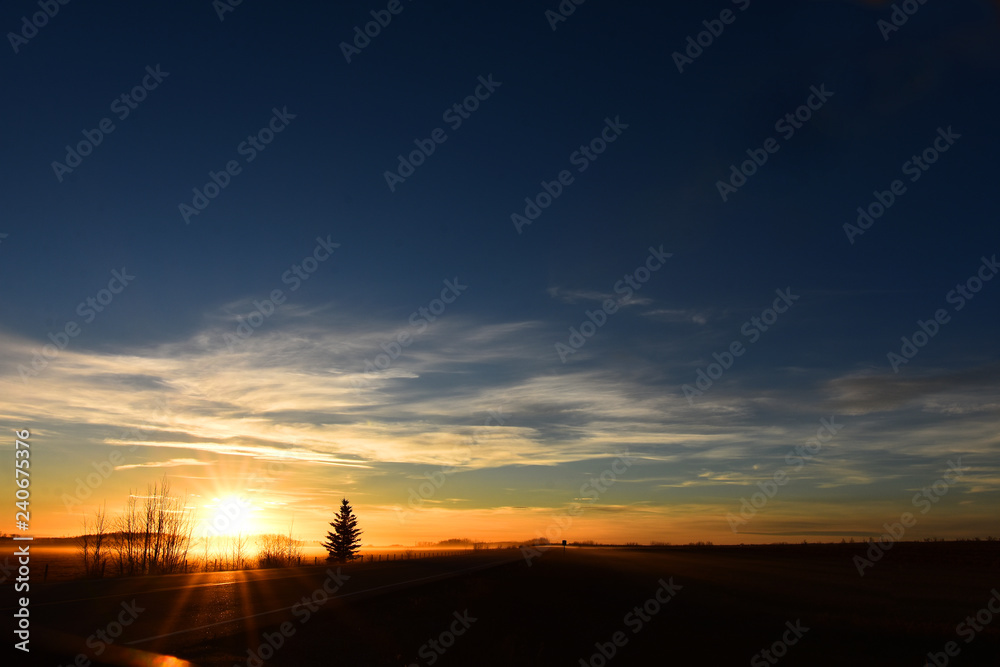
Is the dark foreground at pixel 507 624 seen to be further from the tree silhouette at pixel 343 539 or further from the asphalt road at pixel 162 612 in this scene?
the tree silhouette at pixel 343 539

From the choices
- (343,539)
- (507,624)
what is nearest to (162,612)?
(507,624)

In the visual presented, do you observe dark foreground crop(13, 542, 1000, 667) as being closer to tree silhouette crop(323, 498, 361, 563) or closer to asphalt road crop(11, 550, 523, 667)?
asphalt road crop(11, 550, 523, 667)

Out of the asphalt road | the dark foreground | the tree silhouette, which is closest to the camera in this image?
the asphalt road

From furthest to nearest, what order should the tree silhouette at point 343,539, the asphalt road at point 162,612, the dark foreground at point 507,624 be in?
the tree silhouette at point 343,539, the dark foreground at point 507,624, the asphalt road at point 162,612

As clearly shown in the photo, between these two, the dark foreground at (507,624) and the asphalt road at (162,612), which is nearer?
the asphalt road at (162,612)

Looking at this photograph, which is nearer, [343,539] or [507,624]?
[507,624]

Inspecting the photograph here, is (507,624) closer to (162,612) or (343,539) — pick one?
(162,612)

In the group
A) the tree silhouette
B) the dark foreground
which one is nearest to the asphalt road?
the dark foreground

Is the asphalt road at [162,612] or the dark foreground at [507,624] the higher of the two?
the asphalt road at [162,612]

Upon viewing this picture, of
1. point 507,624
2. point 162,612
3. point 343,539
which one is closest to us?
point 162,612

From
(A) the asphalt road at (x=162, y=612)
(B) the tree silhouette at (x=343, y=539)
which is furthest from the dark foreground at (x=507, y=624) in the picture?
(B) the tree silhouette at (x=343, y=539)

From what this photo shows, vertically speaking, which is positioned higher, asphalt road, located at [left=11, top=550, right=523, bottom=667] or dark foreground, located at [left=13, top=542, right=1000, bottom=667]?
asphalt road, located at [left=11, top=550, right=523, bottom=667]

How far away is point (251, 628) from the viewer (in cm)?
1377

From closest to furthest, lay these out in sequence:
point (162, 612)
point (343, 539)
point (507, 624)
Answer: point (162, 612) → point (507, 624) → point (343, 539)
